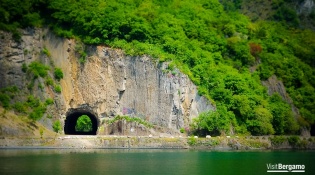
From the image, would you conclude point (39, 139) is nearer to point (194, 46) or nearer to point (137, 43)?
point (137, 43)

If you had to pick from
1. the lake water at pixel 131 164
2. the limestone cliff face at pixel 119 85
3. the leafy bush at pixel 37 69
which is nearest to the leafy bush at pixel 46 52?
the limestone cliff face at pixel 119 85

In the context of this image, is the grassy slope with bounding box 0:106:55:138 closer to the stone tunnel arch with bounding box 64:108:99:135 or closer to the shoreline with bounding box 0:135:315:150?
the shoreline with bounding box 0:135:315:150

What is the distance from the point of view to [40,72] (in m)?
87.9

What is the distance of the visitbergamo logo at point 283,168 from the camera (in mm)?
53541

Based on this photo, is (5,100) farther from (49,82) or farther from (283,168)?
(283,168)

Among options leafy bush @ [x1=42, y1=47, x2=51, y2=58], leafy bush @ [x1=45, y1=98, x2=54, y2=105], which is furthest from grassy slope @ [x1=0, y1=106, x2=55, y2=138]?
leafy bush @ [x1=42, y1=47, x2=51, y2=58]

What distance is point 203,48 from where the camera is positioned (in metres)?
98.5

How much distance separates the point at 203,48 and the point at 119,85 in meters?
14.9

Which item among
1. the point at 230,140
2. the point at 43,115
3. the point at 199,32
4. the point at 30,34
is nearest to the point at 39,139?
the point at 43,115

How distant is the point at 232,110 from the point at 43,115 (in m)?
26.5

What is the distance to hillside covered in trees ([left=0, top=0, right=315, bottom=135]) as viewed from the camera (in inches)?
3602

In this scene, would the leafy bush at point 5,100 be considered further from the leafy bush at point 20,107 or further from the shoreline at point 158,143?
the shoreline at point 158,143

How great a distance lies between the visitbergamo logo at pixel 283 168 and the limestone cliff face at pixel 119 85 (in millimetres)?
33767

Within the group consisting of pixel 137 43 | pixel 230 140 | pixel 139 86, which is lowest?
pixel 230 140
